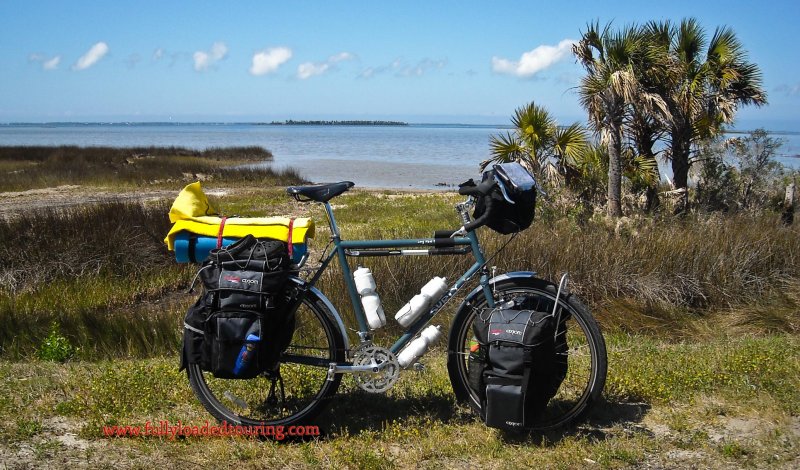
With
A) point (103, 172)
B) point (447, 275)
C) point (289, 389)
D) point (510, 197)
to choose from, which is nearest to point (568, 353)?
point (510, 197)

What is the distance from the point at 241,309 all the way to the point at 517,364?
151 cm

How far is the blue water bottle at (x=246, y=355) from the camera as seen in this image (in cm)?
374

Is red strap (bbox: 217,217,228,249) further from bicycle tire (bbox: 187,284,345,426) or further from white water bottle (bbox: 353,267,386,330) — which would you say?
white water bottle (bbox: 353,267,386,330)

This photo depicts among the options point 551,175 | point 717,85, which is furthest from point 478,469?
point 717,85

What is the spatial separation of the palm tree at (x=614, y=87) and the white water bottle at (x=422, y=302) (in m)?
9.21

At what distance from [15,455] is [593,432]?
3.17 meters

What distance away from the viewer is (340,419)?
14.0ft

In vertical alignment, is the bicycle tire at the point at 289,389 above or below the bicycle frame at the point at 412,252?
below

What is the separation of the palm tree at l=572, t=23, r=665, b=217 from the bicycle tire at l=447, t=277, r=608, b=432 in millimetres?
9035

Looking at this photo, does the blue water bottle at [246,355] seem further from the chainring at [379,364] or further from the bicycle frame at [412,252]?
the chainring at [379,364]

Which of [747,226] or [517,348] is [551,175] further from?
[517,348]

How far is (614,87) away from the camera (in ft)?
41.8

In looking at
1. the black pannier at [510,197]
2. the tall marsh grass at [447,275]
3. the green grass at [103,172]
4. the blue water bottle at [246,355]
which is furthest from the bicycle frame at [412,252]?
the green grass at [103,172]

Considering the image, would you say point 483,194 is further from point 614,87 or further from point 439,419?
point 614,87
